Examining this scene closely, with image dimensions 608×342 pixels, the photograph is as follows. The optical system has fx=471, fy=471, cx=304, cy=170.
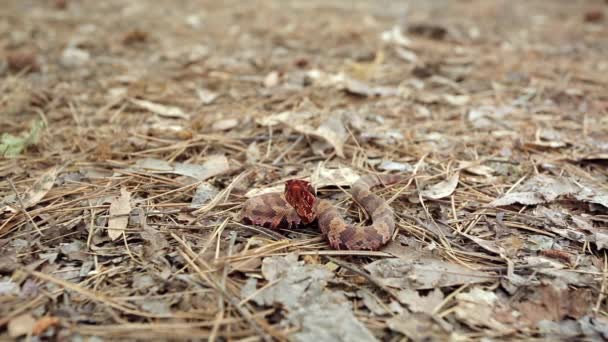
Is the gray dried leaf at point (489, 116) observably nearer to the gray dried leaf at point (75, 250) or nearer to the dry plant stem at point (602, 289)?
the dry plant stem at point (602, 289)

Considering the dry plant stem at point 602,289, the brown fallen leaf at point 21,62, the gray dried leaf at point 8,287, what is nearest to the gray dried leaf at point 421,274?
the dry plant stem at point 602,289

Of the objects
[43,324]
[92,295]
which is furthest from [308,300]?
[43,324]

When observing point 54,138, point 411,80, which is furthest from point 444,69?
point 54,138

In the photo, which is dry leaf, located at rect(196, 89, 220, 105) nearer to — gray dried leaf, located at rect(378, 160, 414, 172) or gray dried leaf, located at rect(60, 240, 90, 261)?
gray dried leaf, located at rect(378, 160, 414, 172)

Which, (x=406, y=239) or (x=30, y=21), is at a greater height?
(x=30, y=21)

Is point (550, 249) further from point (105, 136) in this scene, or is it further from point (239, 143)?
point (105, 136)

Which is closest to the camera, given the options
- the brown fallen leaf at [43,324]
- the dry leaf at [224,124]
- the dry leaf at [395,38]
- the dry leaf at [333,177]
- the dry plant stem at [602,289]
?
the brown fallen leaf at [43,324]
